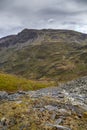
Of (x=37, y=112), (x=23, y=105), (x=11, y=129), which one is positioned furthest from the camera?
(x=23, y=105)

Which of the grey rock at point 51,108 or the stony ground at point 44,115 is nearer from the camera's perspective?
the stony ground at point 44,115

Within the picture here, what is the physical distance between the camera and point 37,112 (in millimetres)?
19750

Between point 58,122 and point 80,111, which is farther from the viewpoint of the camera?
point 80,111

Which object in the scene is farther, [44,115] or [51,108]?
[51,108]

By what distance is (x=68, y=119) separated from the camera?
62.8 feet

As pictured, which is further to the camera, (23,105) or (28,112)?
(23,105)

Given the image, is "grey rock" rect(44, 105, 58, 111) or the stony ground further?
"grey rock" rect(44, 105, 58, 111)

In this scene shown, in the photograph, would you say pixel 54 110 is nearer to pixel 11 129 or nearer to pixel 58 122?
pixel 58 122

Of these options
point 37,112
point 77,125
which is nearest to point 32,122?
point 37,112

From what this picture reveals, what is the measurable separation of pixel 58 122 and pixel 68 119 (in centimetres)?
77

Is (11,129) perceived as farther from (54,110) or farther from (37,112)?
(54,110)

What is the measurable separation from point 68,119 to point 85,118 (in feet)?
4.18

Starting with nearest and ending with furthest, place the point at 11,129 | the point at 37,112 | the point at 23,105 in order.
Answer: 1. the point at 11,129
2. the point at 37,112
3. the point at 23,105

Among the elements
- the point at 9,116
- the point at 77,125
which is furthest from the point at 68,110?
the point at 9,116
